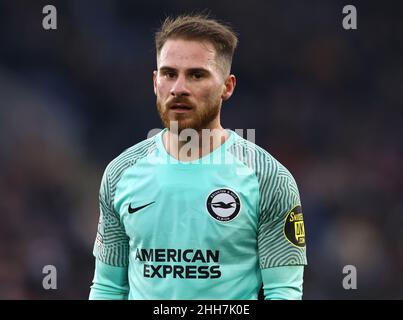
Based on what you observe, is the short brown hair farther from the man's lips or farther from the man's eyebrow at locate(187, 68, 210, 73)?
the man's lips

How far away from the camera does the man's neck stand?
151 inches

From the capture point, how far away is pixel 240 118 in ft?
31.2

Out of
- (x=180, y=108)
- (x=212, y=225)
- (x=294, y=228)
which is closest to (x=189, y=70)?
(x=180, y=108)

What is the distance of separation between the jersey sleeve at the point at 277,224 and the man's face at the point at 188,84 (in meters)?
0.43

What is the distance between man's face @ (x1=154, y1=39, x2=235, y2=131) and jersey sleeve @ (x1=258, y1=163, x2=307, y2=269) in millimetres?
435

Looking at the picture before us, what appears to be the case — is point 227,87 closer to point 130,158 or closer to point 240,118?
point 130,158

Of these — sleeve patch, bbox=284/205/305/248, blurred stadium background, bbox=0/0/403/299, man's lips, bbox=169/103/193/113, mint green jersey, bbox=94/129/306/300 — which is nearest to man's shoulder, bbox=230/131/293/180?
mint green jersey, bbox=94/129/306/300

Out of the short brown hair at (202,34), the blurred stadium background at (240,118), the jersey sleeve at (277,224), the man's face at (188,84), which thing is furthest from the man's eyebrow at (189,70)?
the blurred stadium background at (240,118)

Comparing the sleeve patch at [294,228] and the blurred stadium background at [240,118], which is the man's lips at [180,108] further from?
the blurred stadium background at [240,118]

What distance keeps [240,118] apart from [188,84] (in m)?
5.83

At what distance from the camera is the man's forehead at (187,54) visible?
3729 millimetres
